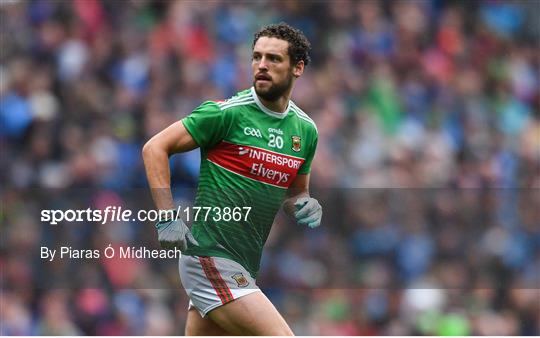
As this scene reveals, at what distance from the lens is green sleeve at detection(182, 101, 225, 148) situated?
5453 millimetres

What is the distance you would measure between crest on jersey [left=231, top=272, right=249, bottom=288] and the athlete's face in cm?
93

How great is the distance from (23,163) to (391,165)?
12.0ft

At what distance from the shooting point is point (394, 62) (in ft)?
40.2

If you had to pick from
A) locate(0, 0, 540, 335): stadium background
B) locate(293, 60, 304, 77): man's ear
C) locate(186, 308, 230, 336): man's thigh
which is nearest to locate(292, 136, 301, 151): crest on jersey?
locate(293, 60, 304, 77): man's ear

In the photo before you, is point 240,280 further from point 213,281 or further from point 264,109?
point 264,109

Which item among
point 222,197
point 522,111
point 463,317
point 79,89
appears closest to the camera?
point 222,197

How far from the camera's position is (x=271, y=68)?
562 cm

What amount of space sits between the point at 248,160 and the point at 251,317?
821 mm

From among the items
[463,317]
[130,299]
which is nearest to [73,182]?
[130,299]

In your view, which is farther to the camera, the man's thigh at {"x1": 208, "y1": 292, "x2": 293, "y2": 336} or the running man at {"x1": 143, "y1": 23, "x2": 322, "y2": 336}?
the running man at {"x1": 143, "y1": 23, "x2": 322, "y2": 336}

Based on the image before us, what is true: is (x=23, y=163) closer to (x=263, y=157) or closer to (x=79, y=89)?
(x=79, y=89)

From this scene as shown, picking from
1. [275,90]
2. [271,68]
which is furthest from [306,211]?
[271,68]

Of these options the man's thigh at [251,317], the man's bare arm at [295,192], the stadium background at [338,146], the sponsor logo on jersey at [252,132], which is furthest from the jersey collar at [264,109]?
the stadium background at [338,146]

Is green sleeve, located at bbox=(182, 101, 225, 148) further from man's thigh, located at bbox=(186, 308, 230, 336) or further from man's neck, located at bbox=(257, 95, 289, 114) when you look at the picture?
man's thigh, located at bbox=(186, 308, 230, 336)
